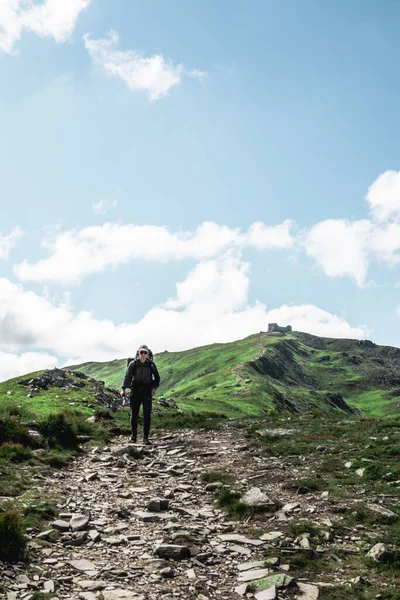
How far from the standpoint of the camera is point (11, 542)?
281 inches

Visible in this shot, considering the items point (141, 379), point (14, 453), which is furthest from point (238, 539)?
point (141, 379)

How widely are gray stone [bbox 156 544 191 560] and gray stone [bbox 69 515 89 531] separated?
6.22ft

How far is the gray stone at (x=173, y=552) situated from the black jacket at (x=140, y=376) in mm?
11239

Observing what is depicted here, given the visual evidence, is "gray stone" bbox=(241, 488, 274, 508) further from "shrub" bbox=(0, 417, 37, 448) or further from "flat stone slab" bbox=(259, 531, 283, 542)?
"shrub" bbox=(0, 417, 37, 448)

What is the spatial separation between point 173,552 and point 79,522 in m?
2.30

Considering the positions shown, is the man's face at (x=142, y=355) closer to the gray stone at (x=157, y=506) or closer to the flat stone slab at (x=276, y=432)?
the flat stone slab at (x=276, y=432)

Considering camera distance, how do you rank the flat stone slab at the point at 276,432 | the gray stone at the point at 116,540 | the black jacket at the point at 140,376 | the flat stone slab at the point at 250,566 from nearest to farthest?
1. the flat stone slab at the point at 250,566
2. the gray stone at the point at 116,540
3. the black jacket at the point at 140,376
4. the flat stone slab at the point at 276,432

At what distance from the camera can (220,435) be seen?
22922 millimetres

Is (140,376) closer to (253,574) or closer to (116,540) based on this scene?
(116,540)

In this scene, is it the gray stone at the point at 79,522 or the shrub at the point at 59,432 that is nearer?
the gray stone at the point at 79,522

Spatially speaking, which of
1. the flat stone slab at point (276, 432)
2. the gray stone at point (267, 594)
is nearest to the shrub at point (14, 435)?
the flat stone slab at point (276, 432)

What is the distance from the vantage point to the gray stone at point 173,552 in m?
7.78

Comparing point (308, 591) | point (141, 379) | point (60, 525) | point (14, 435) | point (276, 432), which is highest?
point (141, 379)

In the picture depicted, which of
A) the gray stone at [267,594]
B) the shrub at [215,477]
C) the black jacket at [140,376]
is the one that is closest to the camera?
the gray stone at [267,594]
